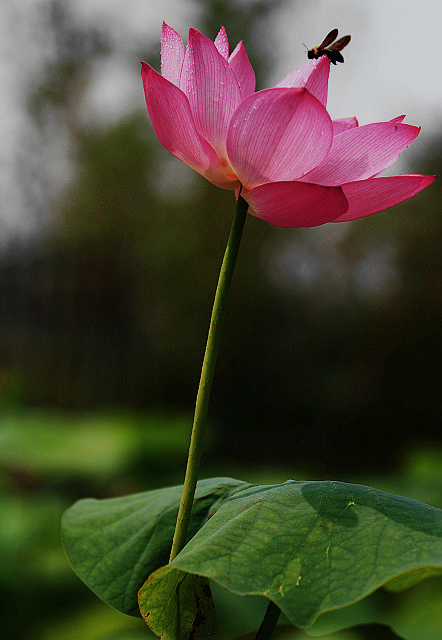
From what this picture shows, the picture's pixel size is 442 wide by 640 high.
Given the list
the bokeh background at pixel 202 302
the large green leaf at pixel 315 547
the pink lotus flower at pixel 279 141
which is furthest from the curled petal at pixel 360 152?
the bokeh background at pixel 202 302

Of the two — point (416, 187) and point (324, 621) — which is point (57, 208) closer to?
point (324, 621)

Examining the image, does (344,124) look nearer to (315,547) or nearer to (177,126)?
(177,126)

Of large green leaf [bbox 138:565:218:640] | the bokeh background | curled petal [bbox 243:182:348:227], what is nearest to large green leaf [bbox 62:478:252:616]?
large green leaf [bbox 138:565:218:640]

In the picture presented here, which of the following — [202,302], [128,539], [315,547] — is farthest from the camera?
[202,302]

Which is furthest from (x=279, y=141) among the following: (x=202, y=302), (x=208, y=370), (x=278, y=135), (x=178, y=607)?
(x=202, y=302)

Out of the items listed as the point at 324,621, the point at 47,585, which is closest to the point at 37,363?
the point at 47,585

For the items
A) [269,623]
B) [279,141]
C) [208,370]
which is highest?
[279,141]

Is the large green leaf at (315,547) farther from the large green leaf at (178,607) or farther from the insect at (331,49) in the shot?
the insect at (331,49)
